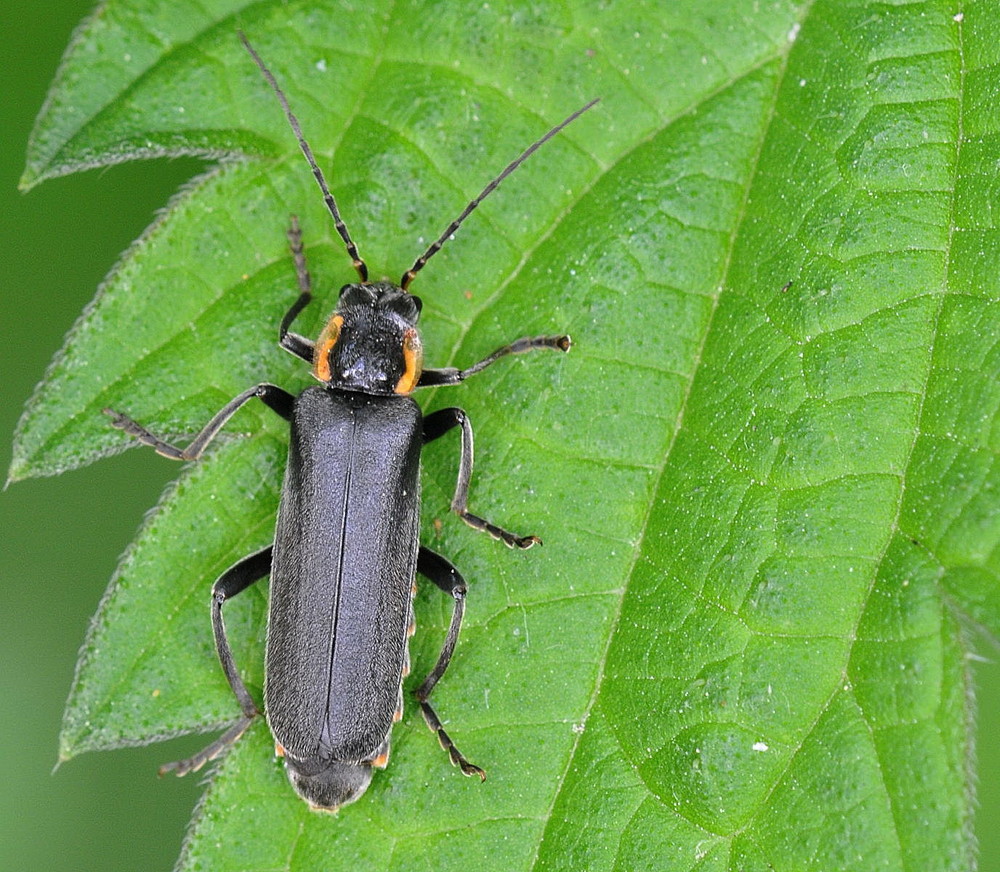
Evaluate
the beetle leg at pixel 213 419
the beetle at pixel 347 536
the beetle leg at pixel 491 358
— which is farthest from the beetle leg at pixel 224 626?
the beetle leg at pixel 491 358

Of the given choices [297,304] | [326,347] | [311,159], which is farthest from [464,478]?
[311,159]

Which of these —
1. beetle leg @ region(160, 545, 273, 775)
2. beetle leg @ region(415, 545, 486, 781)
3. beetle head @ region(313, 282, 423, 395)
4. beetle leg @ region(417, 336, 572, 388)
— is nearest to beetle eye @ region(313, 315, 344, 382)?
beetle head @ region(313, 282, 423, 395)

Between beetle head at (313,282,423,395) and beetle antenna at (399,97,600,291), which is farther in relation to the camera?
beetle head at (313,282,423,395)

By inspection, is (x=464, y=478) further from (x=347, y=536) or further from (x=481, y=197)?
(x=481, y=197)

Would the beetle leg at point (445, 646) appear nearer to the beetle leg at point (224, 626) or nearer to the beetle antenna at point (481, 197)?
the beetle leg at point (224, 626)

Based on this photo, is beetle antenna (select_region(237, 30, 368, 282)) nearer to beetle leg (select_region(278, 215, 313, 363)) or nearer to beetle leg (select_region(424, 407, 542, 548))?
beetle leg (select_region(278, 215, 313, 363))

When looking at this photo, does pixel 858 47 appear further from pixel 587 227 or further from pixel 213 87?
pixel 213 87

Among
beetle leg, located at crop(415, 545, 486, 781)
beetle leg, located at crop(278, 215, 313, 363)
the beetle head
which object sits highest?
beetle leg, located at crop(278, 215, 313, 363)
